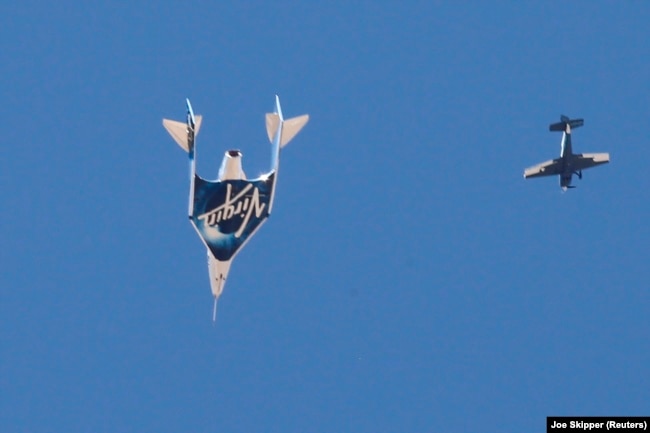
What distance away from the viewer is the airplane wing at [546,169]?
84.2 metres

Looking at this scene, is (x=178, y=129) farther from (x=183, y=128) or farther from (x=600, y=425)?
(x=600, y=425)

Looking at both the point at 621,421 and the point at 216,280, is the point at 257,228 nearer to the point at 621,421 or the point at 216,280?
the point at 216,280

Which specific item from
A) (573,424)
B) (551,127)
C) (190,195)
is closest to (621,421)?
(573,424)

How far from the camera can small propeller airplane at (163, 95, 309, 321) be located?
203 feet

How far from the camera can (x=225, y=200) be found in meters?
62.3

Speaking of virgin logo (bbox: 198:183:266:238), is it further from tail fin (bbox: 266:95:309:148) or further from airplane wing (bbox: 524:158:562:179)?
airplane wing (bbox: 524:158:562:179)

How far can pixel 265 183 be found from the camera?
6272 centimetres

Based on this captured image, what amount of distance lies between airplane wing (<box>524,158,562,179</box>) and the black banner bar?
18.8 meters

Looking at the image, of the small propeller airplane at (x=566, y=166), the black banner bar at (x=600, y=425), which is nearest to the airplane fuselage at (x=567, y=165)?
the small propeller airplane at (x=566, y=166)

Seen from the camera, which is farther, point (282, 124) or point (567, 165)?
point (567, 165)

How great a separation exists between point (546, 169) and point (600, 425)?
2002cm

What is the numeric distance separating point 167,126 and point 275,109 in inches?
224

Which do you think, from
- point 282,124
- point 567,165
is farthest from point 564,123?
point 282,124

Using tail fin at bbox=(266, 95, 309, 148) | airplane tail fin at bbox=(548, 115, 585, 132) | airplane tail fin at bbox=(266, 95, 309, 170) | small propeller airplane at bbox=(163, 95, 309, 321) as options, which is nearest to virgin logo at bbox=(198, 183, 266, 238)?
small propeller airplane at bbox=(163, 95, 309, 321)
